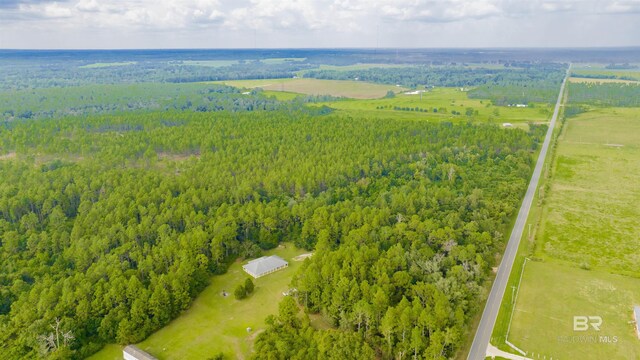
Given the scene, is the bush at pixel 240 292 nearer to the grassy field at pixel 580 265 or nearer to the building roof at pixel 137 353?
the building roof at pixel 137 353

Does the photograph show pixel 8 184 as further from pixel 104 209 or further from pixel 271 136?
pixel 271 136

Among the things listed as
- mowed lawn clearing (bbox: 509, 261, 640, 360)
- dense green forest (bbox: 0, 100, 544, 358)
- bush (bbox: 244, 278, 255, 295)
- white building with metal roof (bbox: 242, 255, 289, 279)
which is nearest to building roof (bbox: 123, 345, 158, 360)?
dense green forest (bbox: 0, 100, 544, 358)

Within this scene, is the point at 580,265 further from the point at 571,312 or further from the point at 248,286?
the point at 248,286

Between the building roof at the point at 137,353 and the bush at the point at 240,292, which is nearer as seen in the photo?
the building roof at the point at 137,353

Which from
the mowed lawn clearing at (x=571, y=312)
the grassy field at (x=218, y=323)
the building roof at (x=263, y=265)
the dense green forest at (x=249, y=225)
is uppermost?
the dense green forest at (x=249, y=225)

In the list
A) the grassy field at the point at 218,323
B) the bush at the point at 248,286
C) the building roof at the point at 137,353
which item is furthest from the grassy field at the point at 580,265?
the building roof at the point at 137,353

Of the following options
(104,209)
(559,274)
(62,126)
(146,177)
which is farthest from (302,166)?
(62,126)

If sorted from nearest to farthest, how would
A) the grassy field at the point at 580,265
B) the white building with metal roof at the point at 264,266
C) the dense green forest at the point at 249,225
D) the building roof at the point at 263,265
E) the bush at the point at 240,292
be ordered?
1. the grassy field at the point at 580,265
2. the dense green forest at the point at 249,225
3. the bush at the point at 240,292
4. the white building with metal roof at the point at 264,266
5. the building roof at the point at 263,265
